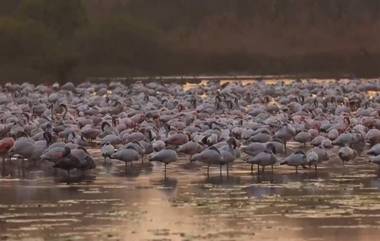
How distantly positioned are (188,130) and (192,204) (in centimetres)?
784

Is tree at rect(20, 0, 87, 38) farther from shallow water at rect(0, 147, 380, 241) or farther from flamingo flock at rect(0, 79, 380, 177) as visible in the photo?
shallow water at rect(0, 147, 380, 241)

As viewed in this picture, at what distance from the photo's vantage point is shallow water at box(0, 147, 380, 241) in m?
15.0

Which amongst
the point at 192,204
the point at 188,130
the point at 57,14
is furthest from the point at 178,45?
the point at 192,204

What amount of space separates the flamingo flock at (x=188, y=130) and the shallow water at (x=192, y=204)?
31 centimetres

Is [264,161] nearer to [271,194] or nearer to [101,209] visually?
[271,194]

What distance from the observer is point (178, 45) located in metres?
63.7

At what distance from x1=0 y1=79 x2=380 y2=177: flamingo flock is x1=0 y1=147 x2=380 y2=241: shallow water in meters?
0.31

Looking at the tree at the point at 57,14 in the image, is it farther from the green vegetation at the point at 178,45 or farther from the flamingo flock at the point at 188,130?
the flamingo flock at the point at 188,130

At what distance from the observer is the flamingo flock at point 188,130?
21172 millimetres

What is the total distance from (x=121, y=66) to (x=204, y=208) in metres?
41.9

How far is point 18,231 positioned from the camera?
1509 centimetres

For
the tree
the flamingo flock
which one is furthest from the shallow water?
the tree

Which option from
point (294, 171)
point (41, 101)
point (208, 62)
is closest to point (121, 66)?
point (208, 62)

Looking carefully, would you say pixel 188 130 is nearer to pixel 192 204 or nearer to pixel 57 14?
pixel 192 204
